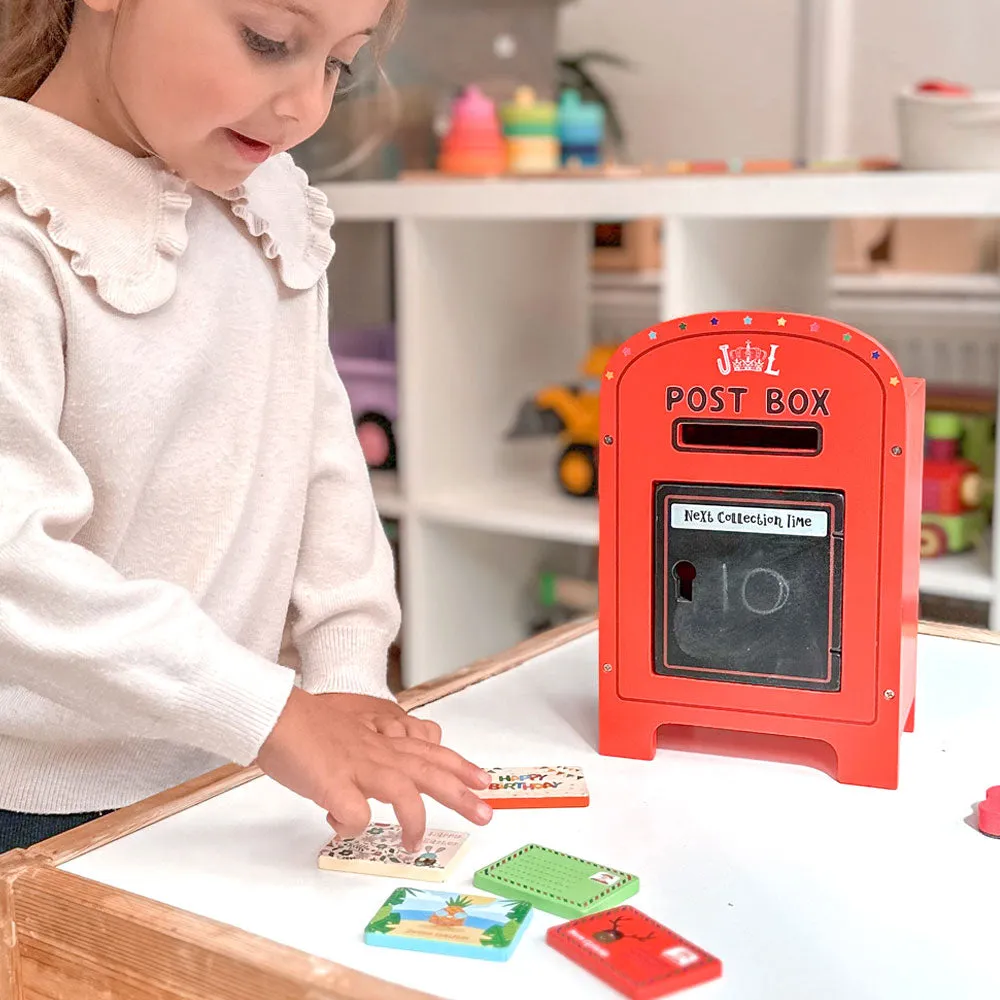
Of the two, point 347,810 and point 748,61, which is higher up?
point 748,61

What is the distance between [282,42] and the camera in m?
0.65

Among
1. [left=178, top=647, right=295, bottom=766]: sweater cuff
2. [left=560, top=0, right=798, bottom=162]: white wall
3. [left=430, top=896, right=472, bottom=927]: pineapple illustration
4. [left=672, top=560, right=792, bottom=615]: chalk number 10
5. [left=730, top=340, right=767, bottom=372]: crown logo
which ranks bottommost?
[left=430, top=896, right=472, bottom=927]: pineapple illustration

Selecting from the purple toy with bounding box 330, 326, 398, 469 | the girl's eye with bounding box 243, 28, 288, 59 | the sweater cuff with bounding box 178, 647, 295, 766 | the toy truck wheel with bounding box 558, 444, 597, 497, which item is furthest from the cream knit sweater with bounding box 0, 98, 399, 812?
the purple toy with bounding box 330, 326, 398, 469

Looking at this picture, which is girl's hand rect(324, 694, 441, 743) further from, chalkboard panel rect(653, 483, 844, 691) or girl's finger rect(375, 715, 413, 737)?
chalkboard panel rect(653, 483, 844, 691)

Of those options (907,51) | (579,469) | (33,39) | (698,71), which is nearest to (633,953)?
(33,39)

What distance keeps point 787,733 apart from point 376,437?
133 cm

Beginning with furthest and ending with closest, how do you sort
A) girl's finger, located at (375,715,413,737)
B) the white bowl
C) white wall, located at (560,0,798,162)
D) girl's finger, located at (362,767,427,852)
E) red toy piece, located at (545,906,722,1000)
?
1. white wall, located at (560,0,798,162)
2. the white bowl
3. girl's finger, located at (375,715,413,737)
4. girl's finger, located at (362,767,427,852)
5. red toy piece, located at (545,906,722,1000)

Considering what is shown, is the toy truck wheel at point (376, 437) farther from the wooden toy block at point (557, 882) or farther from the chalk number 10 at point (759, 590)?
the wooden toy block at point (557, 882)

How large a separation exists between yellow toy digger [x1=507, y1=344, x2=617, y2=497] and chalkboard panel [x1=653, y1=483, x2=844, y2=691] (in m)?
1.10

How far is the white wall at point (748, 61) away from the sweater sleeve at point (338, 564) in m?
1.38

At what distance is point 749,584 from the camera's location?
0.69 meters

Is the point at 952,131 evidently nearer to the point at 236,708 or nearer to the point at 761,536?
the point at 761,536

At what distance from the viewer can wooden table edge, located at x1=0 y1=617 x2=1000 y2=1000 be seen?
0.48m

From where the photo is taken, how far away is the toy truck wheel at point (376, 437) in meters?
1.96
